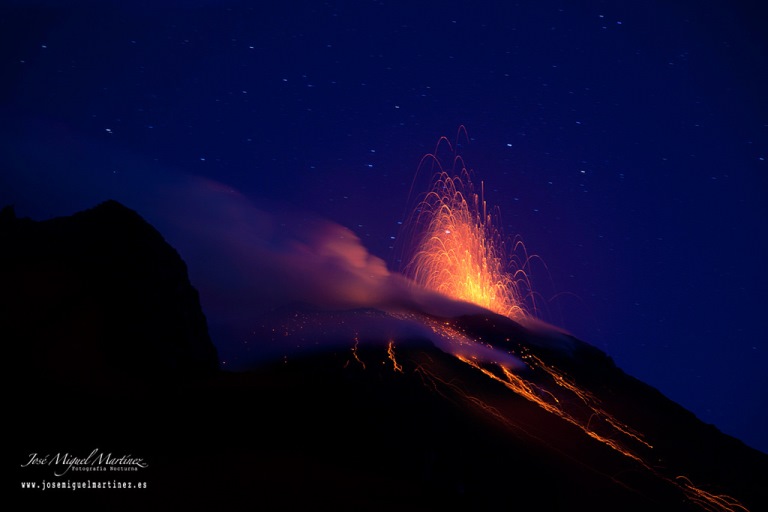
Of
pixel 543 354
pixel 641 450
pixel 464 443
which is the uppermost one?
pixel 543 354

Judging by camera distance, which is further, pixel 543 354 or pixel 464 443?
pixel 543 354

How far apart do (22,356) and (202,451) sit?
4828mm

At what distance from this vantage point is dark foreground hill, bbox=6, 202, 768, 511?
7.61m

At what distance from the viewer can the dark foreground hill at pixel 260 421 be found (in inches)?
299

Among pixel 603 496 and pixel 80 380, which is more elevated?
pixel 603 496

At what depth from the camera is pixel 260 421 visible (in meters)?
10.0

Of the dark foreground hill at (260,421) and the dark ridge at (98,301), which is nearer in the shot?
the dark foreground hill at (260,421)

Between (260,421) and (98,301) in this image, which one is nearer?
(260,421)

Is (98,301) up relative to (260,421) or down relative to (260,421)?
up

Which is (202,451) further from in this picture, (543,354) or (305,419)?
(543,354)

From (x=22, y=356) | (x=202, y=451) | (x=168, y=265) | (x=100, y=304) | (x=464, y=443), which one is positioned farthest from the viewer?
(x=168, y=265)

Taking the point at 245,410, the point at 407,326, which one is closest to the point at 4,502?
the point at 245,410

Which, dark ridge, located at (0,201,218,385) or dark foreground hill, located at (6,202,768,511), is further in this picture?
dark ridge, located at (0,201,218,385)

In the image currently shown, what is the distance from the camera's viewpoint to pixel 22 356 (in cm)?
949
